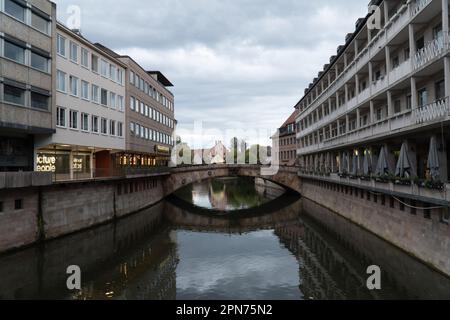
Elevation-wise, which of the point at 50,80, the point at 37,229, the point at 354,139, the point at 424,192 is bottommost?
the point at 37,229

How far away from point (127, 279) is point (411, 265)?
16.6m

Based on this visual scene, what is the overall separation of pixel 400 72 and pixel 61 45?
29039 mm

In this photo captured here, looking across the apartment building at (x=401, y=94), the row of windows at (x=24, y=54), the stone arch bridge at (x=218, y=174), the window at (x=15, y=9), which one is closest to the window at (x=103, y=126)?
the row of windows at (x=24, y=54)

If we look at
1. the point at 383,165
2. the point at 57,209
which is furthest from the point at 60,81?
the point at 383,165

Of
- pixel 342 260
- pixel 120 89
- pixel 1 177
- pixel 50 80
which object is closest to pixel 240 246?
pixel 342 260

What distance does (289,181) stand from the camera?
64.1 m

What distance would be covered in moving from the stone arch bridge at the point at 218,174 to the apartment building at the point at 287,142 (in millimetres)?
21930

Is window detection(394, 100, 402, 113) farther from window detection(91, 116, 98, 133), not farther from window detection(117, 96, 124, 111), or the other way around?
window detection(117, 96, 124, 111)

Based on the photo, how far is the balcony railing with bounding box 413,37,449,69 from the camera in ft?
60.6

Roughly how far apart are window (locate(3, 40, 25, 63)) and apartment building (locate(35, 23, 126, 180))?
14.7 feet

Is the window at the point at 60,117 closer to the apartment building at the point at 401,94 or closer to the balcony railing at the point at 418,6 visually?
the apartment building at the point at 401,94

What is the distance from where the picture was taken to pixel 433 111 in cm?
1936
